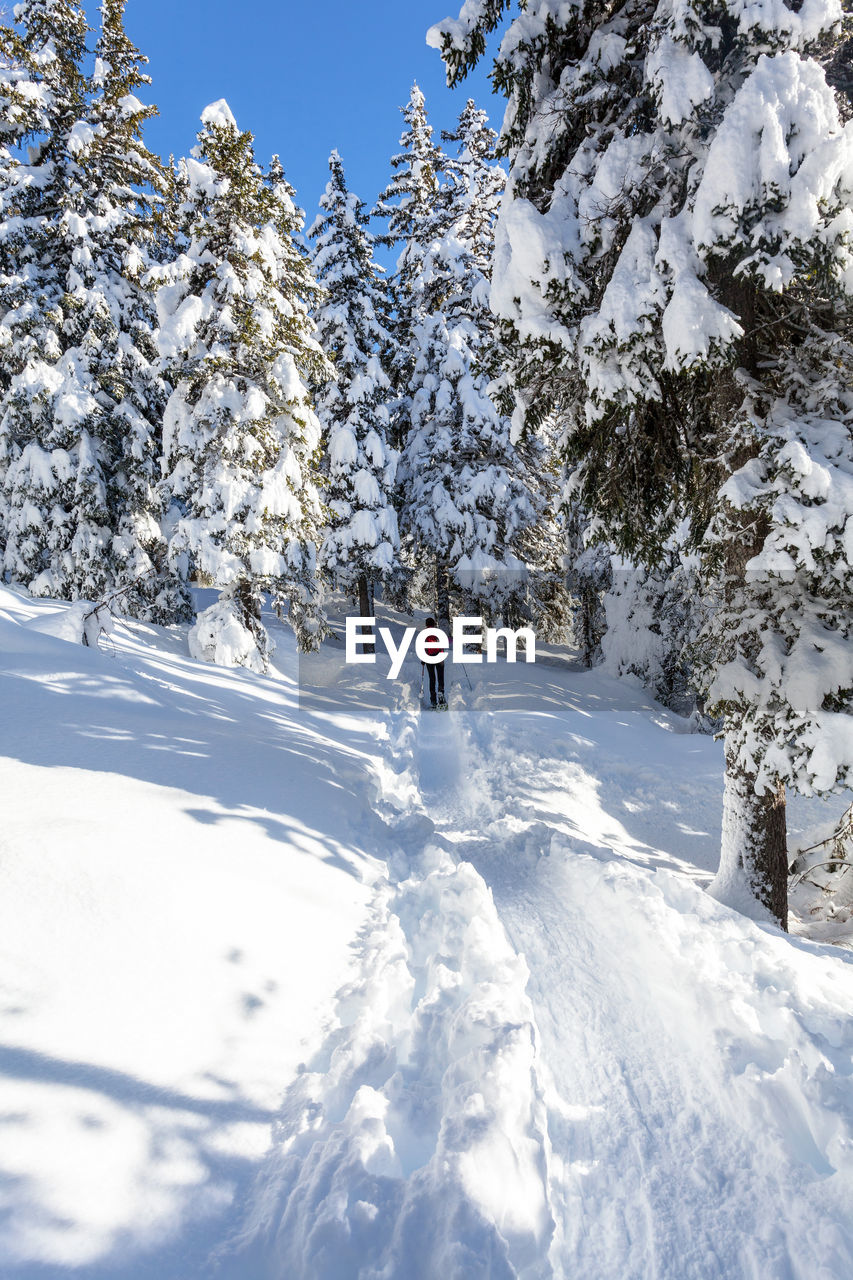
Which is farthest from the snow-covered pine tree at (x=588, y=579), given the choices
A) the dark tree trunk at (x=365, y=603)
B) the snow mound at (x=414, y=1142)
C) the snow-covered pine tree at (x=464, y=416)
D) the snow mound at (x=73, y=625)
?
the snow mound at (x=414, y=1142)

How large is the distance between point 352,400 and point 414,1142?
55.7 ft

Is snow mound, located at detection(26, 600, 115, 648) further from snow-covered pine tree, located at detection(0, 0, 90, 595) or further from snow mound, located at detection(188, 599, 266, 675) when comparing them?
snow-covered pine tree, located at detection(0, 0, 90, 595)

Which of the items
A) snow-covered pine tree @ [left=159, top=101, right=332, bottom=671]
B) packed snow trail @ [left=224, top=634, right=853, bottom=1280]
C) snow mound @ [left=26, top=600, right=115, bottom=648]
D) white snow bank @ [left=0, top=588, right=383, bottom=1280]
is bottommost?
packed snow trail @ [left=224, top=634, right=853, bottom=1280]

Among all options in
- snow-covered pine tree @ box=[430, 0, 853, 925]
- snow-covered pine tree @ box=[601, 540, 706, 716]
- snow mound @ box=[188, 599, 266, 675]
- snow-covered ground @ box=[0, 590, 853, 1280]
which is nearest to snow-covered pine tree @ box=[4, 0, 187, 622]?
snow mound @ box=[188, 599, 266, 675]

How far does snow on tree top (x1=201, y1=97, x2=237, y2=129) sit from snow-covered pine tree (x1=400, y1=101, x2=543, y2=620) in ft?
21.0

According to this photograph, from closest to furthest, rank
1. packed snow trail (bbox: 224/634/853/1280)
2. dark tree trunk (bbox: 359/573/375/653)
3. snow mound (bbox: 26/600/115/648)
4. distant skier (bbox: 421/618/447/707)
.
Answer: packed snow trail (bbox: 224/634/853/1280) < snow mound (bbox: 26/600/115/648) < distant skier (bbox: 421/618/447/707) < dark tree trunk (bbox: 359/573/375/653)

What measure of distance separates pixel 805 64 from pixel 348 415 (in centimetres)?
1424

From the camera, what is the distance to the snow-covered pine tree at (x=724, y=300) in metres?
4.43

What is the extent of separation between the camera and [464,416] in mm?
17094

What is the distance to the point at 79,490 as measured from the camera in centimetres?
1388

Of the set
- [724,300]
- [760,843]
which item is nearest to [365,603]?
[724,300]

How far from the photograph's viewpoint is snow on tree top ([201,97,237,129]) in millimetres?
11602

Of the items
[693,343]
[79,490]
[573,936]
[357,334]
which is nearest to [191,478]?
[79,490]

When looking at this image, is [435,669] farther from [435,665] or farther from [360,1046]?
[360,1046]
